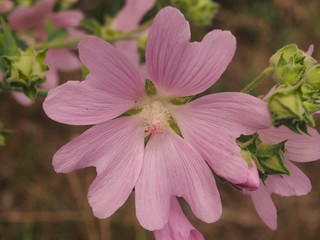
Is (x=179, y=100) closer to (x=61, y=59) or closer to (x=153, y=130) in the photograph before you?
(x=153, y=130)

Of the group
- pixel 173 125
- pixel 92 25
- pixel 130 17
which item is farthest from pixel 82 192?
pixel 173 125

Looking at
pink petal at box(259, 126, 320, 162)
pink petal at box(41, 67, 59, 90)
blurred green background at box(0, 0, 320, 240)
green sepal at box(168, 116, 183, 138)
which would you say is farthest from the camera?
blurred green background at box(0, 0, 320, 240)

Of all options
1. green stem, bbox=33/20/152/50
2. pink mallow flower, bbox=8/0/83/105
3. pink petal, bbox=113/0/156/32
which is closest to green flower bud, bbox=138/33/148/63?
green stem, bbox=33/20/152/50

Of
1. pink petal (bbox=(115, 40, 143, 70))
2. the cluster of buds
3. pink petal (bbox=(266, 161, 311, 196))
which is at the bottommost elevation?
pink petal (bbox=(115, 40, 143, 70))

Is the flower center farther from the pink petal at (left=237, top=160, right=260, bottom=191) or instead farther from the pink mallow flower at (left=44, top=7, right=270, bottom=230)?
the pink petal at (left=237, top=160, right=260, bottom=191)

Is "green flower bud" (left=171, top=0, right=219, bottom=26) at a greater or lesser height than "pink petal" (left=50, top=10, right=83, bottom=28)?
greater

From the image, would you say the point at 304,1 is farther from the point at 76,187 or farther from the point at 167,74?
the point at 167,74
